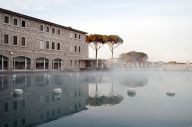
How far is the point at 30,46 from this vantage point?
123 feet

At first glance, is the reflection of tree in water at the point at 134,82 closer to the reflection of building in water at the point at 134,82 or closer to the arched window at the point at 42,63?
the reflection of building in water at the point at 134,82

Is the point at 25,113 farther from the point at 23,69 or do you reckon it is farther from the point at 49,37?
the point at 49,37

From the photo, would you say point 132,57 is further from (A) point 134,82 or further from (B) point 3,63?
(A) point 134,82

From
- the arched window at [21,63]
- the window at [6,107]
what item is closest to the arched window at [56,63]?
the arched window at [21,63]

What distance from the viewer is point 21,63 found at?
1428 inches

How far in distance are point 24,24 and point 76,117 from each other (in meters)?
30.4

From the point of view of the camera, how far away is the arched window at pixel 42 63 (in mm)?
39391

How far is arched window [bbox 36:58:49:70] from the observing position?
39391 mm

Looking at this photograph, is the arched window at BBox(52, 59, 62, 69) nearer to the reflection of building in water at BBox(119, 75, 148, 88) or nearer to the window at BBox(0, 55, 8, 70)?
the window at BBox(0, 55, 8, 70)

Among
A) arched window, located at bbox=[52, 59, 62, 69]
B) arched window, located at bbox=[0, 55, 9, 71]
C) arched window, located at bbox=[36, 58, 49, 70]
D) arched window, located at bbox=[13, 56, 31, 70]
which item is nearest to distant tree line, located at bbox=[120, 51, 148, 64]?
arched window, located at bbox=[52, 59, 62, 69]

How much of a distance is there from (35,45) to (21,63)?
12.4 ft

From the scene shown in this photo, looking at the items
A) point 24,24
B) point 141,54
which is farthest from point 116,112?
point 141,54

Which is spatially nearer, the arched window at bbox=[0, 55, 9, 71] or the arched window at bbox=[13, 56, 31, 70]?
the arched window at bbox=[0, 55, 9, 71]

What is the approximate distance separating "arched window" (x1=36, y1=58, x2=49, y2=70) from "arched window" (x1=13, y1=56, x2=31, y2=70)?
81.6 inches
